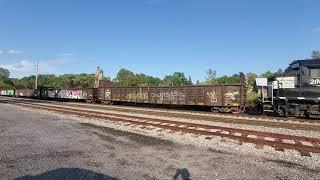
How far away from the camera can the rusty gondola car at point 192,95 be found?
24875mm

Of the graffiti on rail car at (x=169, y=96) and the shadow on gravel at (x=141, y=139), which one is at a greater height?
the graffiti on rail car at (x=169, y=96)

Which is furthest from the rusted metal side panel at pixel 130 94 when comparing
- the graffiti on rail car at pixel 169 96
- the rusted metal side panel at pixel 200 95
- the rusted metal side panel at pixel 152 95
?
the rusted metal side panel at pixel 200 95

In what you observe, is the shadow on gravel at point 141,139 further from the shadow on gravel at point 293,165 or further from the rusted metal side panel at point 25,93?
the rusted metal side panel at point 25,93

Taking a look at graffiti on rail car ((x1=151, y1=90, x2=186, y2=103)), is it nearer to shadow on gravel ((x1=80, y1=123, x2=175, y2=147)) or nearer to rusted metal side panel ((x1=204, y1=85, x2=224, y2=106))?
rusted metal side panel ((x1=204, y1=85, x2=224, y2=106))

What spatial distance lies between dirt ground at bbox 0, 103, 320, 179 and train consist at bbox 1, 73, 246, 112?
553 inches

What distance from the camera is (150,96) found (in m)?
33.2

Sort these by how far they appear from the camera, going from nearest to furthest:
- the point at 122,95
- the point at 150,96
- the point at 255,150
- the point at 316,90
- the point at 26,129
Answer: the point at 255,150
the point at 26,129
the point at 316,90
the point at 150,96
the point at 122,95

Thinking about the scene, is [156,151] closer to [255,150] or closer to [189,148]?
[189,148]

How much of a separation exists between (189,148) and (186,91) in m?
18.6

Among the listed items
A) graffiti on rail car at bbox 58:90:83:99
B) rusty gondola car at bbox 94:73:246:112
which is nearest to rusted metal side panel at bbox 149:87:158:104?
rusty gondola car at bbox 94:73:246:112

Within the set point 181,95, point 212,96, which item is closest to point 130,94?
point 181,95

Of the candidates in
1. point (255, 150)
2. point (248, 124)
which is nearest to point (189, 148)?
point (255, 150)

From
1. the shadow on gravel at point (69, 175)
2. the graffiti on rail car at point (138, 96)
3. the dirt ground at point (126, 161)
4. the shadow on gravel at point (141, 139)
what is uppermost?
the graffiti on rail car at point (138, 96)

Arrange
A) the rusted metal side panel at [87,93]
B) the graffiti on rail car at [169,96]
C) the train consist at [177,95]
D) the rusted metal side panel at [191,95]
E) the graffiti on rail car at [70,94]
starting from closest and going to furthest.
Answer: the train consist at [177,95] < the rusted metal side panel at [191,95] < the graffiti on rail car at [169,96] < the rusted metal side panel at [87,93] < the graffiti on rail car at [70,94]
